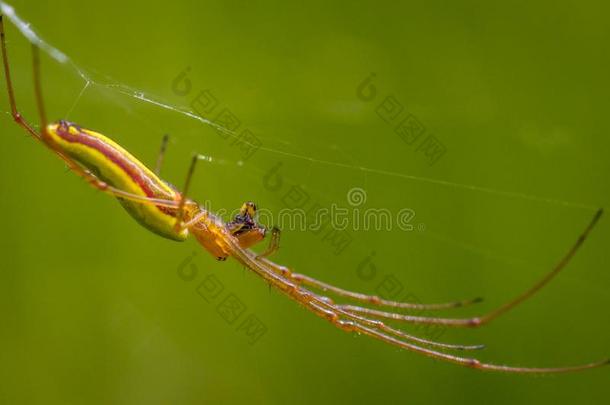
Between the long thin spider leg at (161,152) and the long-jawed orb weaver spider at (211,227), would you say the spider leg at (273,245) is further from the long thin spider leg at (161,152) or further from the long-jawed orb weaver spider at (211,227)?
the long thin spider leg at (161,152)

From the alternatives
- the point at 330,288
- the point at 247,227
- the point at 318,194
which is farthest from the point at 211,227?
the point at 318,194

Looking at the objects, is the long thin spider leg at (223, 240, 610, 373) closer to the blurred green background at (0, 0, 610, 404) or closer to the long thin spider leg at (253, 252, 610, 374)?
the long thin spider leg at (253, 252, 610, 374)

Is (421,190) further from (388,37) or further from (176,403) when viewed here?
(176,403)

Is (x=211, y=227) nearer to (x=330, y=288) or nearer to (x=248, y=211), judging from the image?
(x=248, y=211)

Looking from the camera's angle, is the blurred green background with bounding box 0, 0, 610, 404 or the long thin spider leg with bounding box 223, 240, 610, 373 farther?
the blurred green background with bounding box 0, 0, 610, 404

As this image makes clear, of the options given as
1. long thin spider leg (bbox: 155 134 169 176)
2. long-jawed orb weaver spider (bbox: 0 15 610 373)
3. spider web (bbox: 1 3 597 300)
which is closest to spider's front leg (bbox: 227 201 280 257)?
long-jawed orb weaver spider (bbox: 0 15 610 373)
